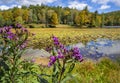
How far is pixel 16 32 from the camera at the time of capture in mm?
4098

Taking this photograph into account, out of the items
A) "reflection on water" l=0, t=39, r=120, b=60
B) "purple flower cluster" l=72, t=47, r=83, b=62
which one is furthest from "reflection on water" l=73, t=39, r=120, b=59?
"purple flower cluster" l=72, t=47, r=83, b=62

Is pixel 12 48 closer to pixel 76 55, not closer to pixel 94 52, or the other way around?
pixel 76 55

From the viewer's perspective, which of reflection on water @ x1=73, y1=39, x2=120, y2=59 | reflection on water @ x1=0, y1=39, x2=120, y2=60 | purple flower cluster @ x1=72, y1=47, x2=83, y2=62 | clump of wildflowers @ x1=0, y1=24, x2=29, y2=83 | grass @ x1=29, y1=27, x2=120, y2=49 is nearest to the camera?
purple flower cluster @ x1=72, y1=47, x2=83, y2=62

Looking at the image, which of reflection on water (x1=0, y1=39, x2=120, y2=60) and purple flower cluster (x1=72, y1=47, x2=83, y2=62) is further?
reflection on water (x1=0, y1=39, x2=120, y2=60)

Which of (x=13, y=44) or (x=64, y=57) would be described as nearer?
(x=64, y=57)

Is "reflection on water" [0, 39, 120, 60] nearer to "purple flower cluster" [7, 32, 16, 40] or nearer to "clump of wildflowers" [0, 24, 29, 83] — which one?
"clump of wildflowers" [0, 24, 29, 83]

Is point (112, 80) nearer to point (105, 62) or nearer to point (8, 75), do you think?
point (8, 75)

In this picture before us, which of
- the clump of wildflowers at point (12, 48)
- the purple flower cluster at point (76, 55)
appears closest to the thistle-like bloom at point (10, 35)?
the clump of wildflowers at point (12, 48)

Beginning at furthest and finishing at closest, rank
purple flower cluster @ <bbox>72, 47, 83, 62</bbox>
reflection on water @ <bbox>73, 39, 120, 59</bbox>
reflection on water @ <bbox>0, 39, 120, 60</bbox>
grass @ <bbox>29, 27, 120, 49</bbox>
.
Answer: grass @ <bbox>29, 27, 120, 49</bbox> → reflection on water @ <bbox>73, 39, 120, 59</bbox> → reflection on water @ <bbox>0, 39, 120, 60</bbox> → purple flower cluster @ <bbox>72, 47, 83, 62</bbox>

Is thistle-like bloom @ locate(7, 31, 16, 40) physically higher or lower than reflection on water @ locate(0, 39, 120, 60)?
higher

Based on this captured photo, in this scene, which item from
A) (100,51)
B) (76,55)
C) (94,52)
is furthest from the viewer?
(100,51)

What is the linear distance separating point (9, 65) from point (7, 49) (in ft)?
0.85

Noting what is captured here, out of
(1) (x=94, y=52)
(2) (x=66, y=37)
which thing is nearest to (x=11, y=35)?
Answer: (1) (x=94, y=52)

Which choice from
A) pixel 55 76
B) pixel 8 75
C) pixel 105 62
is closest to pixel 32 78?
pixel 8 75
